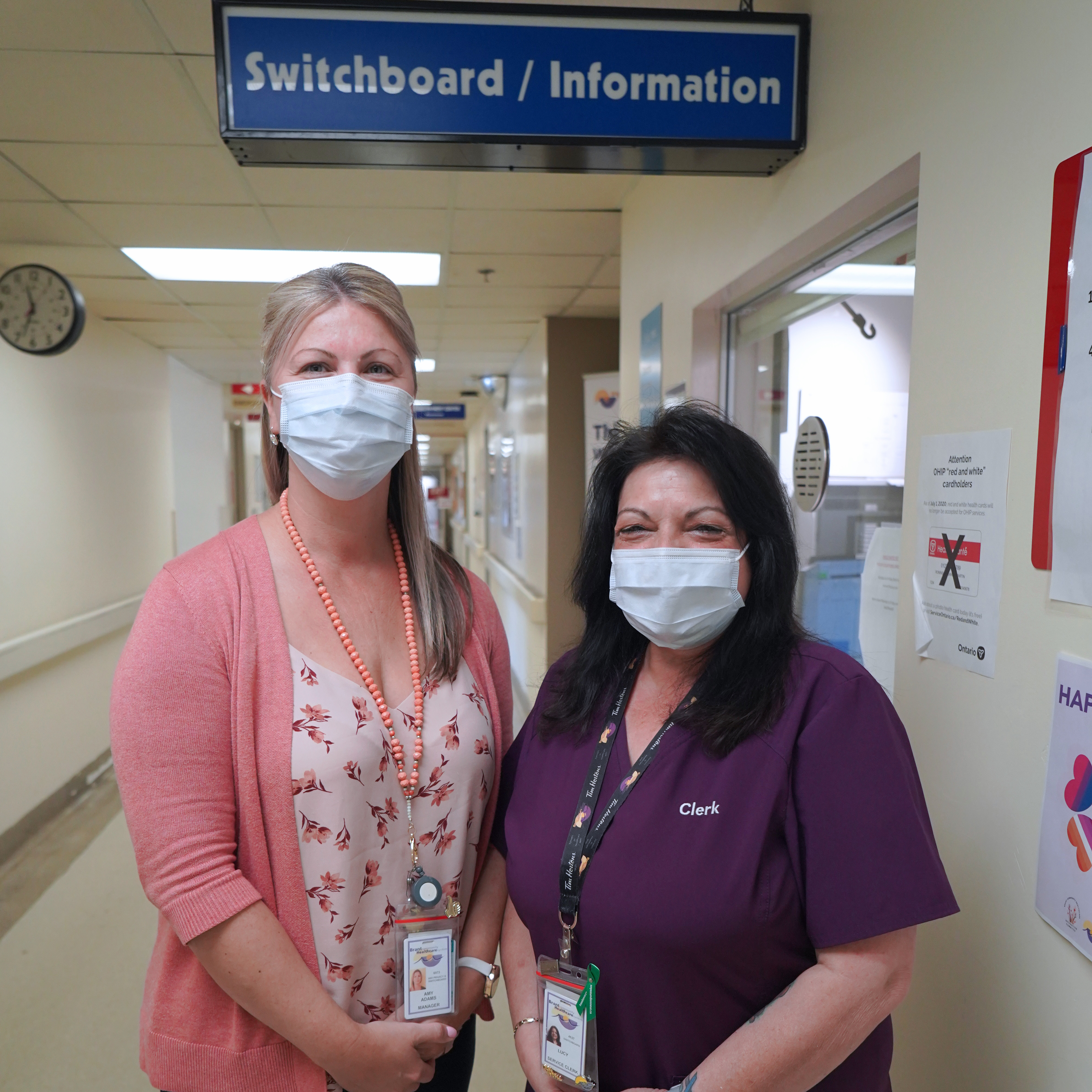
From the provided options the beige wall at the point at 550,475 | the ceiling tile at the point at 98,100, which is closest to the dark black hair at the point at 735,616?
the ceiling tile at the point at 98,100

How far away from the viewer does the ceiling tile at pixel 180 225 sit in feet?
12.0

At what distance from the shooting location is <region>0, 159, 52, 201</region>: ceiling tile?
3.20 m

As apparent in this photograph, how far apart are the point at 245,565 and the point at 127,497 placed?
5.41 meters

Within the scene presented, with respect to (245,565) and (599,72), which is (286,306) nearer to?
(245,565)

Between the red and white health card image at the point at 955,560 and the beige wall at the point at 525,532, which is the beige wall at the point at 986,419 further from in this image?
the beige wall at the point at 525,532

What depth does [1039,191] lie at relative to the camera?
113cm

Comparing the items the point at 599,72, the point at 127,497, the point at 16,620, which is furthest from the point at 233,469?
the point at 599,72

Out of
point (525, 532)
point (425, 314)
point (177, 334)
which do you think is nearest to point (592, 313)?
point (425, 314)

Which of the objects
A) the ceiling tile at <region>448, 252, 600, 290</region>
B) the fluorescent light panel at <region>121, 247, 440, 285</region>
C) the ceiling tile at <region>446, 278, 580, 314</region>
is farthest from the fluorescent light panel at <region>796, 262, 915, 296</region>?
the ceiling tile at <region>446, 278, 580, 314</region>

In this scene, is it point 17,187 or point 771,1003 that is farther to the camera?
point 17,187

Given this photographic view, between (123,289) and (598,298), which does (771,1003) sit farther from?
(123,289)

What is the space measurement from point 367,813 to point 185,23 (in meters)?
2.29

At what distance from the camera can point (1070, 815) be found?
106 cm

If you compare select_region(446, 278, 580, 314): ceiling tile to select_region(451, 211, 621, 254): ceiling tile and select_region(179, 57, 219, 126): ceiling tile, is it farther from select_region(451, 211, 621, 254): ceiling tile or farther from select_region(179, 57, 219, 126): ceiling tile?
select_region(179, 57, 219, 126): ceiling tile
